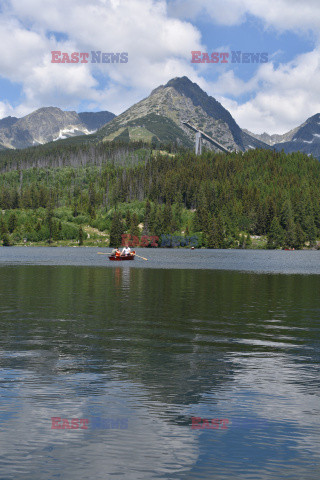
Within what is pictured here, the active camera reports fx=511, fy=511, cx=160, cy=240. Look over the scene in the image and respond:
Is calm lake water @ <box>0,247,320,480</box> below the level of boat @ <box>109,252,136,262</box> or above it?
below

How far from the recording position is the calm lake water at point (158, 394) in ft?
48.9

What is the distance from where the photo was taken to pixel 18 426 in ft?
56.5

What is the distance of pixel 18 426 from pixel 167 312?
29.5m

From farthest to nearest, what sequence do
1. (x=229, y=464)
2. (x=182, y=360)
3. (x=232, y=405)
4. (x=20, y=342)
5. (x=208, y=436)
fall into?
(x=20, y=342)
(x=182, y=360)
(x=232, y=405)
(x=208, y=436)
(x=229, y=464)

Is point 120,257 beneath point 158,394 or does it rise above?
above

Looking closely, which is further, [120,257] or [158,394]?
[120,257]

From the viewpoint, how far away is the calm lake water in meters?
14.9

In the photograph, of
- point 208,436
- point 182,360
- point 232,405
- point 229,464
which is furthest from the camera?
point 182,360

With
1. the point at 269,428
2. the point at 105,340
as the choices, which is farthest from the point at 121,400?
the point at 105,340

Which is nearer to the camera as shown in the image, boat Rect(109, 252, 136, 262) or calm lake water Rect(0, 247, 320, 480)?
calm lake water Rect(0, 247, 320, 480)

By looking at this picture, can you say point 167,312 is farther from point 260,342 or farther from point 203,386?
point 203,386

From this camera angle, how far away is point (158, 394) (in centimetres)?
2114

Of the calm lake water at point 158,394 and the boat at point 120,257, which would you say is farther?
the boat at point 120,257

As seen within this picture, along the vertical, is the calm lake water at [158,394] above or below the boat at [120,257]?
below
